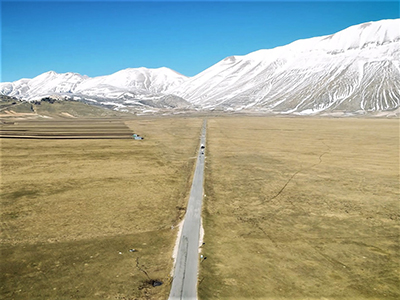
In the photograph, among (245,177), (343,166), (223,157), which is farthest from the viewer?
(223,157)

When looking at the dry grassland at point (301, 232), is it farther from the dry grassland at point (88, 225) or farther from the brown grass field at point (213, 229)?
the dry grassland at point (88, 225)

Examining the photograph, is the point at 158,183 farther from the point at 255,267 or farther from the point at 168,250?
the point at 255,267

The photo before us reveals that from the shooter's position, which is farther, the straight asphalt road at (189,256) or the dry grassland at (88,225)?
the dry grassland at (88,225)

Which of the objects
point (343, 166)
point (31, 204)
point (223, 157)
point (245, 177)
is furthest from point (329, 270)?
point (223, 157)

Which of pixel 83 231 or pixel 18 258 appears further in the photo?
pixel 83 231

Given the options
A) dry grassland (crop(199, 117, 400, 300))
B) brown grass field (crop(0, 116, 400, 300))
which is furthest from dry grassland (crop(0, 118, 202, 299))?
dry grassland (crop(199, 117, 400, 300))

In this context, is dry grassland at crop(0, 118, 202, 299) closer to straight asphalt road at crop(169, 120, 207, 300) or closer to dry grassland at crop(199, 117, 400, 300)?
straight asphalt road at crop(169, 120, 207, 300)

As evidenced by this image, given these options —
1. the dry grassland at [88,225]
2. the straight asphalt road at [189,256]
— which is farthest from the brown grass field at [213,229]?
the straight asphalt road at [189,256]

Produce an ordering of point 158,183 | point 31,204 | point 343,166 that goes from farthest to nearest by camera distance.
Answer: point 343,166, point 158,183, point 31,204
